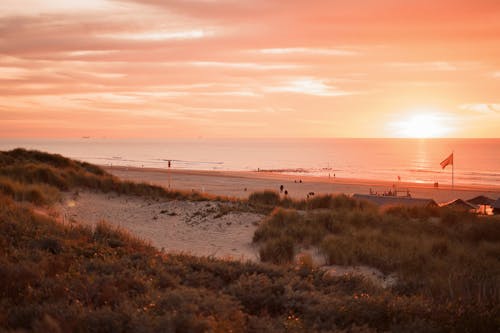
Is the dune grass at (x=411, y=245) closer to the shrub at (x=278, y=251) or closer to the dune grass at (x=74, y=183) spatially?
the shrub at (x=278, y=251)

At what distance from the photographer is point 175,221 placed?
16750 millimetres

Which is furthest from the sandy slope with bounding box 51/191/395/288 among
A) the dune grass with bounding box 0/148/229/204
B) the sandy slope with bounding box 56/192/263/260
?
the dune grass with bounding box 0/148/229/204

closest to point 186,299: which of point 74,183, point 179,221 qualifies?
point 179,221

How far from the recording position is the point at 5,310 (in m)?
4.88

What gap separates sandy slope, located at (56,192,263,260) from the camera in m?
13.2

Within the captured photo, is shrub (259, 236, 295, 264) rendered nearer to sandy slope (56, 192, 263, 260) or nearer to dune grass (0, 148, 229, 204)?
sandy slope (56, 192, 263, 260)

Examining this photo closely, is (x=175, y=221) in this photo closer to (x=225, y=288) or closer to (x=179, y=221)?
(x=179, y=221)

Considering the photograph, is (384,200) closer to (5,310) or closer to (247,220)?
Answer: (247,220)

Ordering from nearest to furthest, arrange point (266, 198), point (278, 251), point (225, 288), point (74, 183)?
point (225, 288), point (278, 251), point (74, 183), point (266, 198)

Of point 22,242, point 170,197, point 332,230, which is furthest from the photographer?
point 170,197

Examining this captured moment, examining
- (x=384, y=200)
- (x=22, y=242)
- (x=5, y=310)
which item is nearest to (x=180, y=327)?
(x=5, y=310)

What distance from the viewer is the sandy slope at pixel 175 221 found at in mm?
13250

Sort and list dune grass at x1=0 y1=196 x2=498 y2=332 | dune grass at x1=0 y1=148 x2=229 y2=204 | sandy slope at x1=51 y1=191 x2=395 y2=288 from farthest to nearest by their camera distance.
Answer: dune grass at x1=0 y1=148 x2=229 y2=204 < sandy slope at x1=51 y1=191 x2=395 y2=288 < dune grass at x1=0 y1=196 x2=498 y2=332

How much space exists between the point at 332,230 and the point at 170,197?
9450 mm
